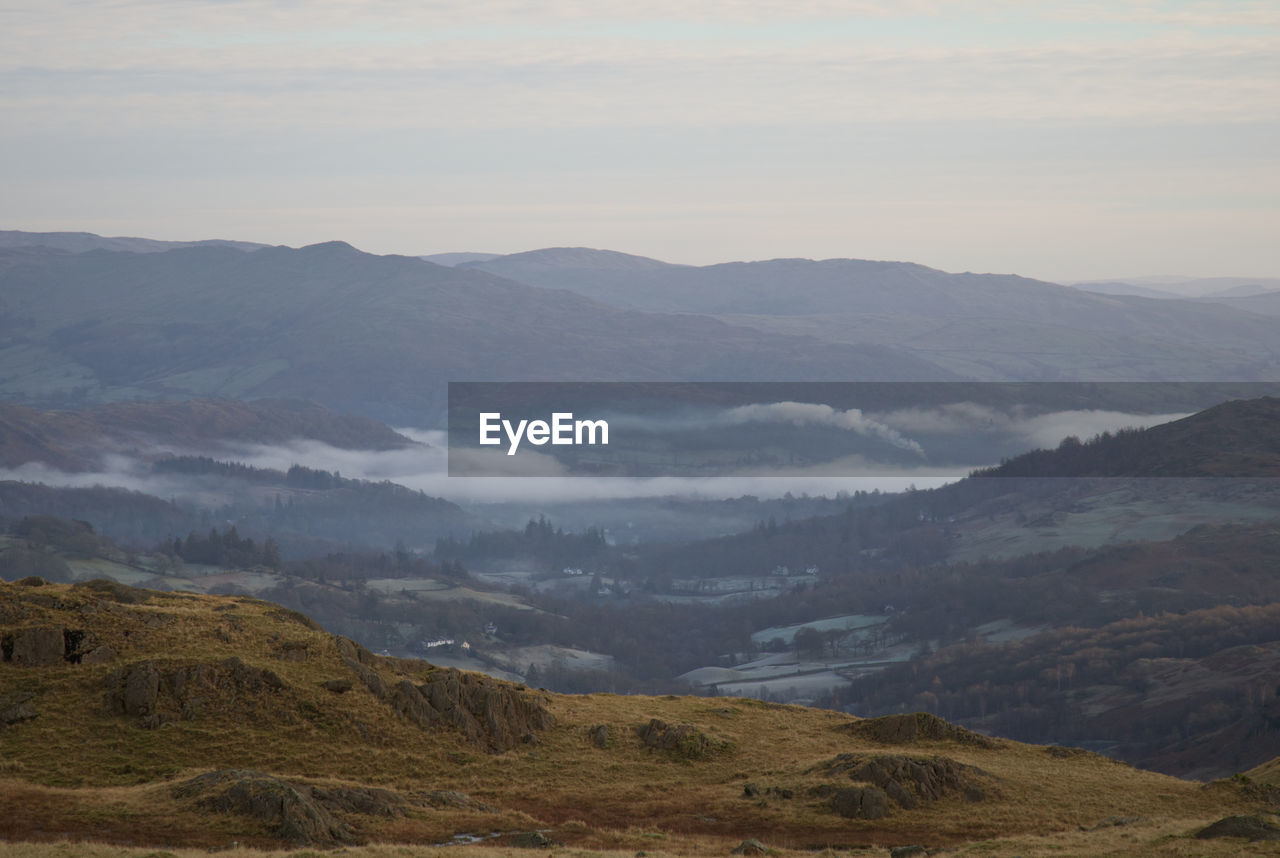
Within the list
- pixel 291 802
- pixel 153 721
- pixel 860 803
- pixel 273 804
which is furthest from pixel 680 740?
pixel 153 721

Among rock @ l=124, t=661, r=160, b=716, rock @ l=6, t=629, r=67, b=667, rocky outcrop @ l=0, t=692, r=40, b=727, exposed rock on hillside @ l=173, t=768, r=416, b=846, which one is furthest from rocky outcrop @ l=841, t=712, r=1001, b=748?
rocky outcrop @ l=0, t=692, r=40, b=727

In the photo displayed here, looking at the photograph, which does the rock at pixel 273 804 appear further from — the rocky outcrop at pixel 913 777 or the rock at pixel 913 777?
the rock at pixel 913 777

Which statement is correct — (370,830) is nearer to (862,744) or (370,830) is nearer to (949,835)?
(949,835)

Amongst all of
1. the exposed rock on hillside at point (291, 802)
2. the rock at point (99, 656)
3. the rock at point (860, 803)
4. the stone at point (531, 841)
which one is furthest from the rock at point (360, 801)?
the rock at point (860, 803)

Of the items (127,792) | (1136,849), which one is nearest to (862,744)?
(1136,849)

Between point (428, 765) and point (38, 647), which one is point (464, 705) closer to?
point (428, 765)

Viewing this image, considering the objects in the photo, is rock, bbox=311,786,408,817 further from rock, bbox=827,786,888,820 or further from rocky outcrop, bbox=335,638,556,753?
rock, bbox=827,786,888,820

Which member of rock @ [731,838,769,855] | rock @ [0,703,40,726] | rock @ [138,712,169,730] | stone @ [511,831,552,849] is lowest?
rock @ [731,838,769,855]
